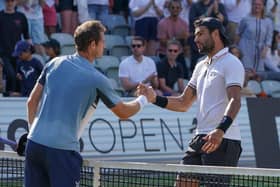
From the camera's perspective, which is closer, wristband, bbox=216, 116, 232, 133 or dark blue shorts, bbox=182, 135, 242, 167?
wristband, bbox=216, 116, 232, 133

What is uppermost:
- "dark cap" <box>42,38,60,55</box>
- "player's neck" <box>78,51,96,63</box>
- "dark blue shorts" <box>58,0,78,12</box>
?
"dark blue shorts" <box>58,0,78,12</box>

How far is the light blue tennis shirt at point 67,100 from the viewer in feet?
21.4

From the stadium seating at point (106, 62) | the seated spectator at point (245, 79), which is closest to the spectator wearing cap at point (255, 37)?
the seated spectator at point (245, 79)

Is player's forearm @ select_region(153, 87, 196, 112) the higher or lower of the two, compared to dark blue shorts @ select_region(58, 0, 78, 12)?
lower

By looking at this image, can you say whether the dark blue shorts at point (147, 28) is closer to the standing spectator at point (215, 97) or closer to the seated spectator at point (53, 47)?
the seated spectator at point (53, 47)

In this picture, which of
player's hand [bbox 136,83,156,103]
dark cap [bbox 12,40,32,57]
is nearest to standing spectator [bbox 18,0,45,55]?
dark cap [bbox 12,40,32,57]

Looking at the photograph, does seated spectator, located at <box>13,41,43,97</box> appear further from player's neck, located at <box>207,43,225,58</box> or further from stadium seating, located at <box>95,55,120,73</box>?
player's neck, located at <box>207,43,225,58</box>

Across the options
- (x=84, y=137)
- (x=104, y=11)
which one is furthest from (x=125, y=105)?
(x=104, y=11)

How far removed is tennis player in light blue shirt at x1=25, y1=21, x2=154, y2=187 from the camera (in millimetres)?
6512

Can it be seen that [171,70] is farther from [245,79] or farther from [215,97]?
[215,97]

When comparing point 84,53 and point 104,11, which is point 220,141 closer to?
point 84,53

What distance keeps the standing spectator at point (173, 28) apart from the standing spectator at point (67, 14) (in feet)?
5.43

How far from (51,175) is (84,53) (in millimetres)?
942

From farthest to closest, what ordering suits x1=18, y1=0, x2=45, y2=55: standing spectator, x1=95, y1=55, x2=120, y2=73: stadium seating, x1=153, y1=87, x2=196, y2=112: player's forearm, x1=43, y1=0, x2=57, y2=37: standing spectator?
x1=95, y1=55, x2=120, y2=73: stadium seating → x1=43, y1=0, x2=57, y2=37: standing spectator → x1=18, y1=0, x2=45, y2=55: standing spectator → x1=153, y1=87, x2=196, y2=112: player's forearm
